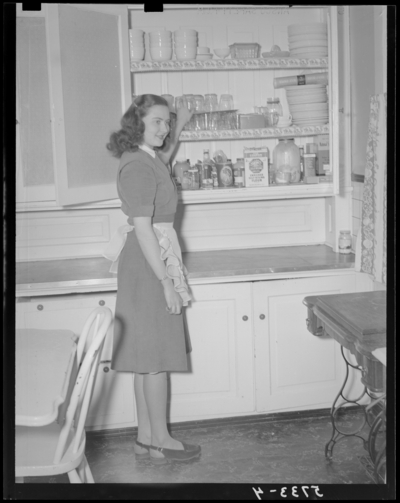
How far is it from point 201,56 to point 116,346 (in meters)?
1.24

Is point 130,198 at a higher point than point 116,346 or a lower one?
higher

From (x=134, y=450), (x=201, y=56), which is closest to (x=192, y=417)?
(x=134, y=450)

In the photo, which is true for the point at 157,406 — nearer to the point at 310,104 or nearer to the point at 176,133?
the point at 176,133

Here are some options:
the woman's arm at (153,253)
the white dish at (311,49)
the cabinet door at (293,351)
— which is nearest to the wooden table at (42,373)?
the woman's arm at (153,253)

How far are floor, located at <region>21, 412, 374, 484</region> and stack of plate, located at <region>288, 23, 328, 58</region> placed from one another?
1.49 metres

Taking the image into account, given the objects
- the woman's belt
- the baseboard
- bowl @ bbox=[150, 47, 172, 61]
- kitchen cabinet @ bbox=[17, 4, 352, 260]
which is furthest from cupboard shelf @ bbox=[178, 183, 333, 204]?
the baseboard

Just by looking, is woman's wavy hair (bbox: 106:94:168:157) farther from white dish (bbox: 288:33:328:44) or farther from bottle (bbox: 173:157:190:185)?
white dish (bbox: 288:33:328:44)

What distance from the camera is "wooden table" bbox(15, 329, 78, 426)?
1554mm

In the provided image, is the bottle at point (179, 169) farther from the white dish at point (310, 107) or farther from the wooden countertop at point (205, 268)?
the white dish at point (310, 107)

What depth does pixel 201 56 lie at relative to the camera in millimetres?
2918

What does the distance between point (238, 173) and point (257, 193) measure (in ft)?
0.41

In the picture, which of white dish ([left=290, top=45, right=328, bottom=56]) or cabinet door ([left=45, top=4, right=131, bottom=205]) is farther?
white dish ([left=290, top=45, right=328, bottom=56])

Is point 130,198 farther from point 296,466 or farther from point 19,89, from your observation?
point 296,466

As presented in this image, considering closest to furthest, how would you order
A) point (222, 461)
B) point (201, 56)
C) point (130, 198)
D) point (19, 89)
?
point (19, 89) → point (130, 198) → point (222, 461) → point (201, 56)
